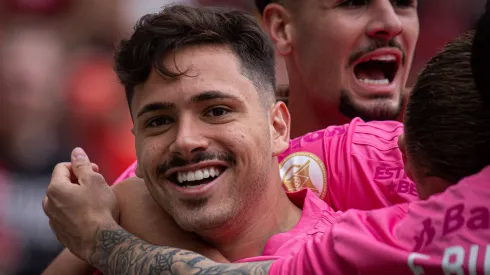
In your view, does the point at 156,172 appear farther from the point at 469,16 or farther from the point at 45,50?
Answer: the point at 469,16

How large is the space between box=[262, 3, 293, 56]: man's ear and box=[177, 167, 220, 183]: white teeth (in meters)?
1.48

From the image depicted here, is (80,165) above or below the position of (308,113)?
above

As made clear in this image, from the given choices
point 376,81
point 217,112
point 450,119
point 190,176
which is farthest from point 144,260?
point 376,81

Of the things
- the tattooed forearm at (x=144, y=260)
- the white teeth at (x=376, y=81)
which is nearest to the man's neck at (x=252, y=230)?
the tattooed forearm at (x=144, y=260)

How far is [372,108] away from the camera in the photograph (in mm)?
3322

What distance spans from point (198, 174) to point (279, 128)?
16.1 inches

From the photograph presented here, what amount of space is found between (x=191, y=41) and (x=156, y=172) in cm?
43

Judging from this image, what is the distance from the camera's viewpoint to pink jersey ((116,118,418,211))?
2.71 m

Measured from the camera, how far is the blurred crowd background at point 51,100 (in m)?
4.23

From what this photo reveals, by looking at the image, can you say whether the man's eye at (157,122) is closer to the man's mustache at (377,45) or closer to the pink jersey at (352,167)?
the pink jersey at (352,167)

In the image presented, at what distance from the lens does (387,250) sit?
1.62 metres

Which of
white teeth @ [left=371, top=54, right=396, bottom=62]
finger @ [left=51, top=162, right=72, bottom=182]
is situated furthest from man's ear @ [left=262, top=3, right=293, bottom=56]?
finger @ [left=51, top=162, right=72, bottom=182]

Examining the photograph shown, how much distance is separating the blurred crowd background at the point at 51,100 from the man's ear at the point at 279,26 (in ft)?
1.74

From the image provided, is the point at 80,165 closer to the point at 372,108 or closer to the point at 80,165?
the point at 80,165
